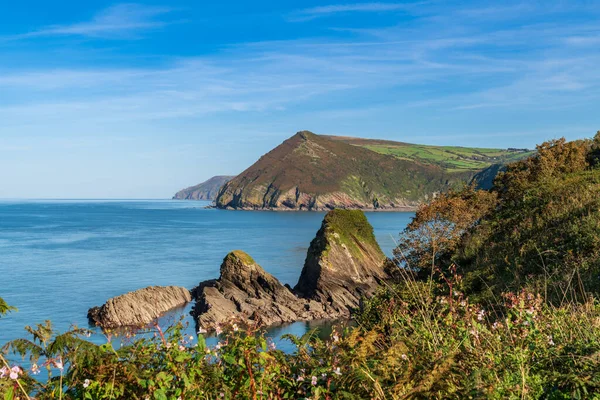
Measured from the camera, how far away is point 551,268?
47.2ft

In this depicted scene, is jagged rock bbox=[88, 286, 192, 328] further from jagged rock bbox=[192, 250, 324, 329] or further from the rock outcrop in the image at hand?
jagged rock bbox=[192, 250, 324, 329]

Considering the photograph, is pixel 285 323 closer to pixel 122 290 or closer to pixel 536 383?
pixel 122 290

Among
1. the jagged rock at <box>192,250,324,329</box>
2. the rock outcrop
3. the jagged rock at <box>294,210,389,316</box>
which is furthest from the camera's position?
the jagged rock at <box>294,210,389,316</box>

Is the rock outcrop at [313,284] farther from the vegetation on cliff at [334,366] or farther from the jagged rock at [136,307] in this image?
the vegetation on cliff at [334,366]

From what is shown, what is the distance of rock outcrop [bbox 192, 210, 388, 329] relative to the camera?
46.6 meters

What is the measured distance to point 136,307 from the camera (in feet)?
149

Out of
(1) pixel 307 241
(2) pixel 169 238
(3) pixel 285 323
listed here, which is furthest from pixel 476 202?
(2) pixel 169 238

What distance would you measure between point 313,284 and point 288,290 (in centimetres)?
256

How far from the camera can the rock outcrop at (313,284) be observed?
46594 millimetres

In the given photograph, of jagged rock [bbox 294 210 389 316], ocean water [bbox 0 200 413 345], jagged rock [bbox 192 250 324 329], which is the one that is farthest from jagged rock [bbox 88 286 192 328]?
jagged rock [bbox 294 210 389 316]

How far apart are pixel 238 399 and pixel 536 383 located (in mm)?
2593

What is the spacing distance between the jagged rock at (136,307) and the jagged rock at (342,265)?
487 inches

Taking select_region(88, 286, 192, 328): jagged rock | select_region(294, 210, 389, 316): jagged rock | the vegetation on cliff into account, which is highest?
the vegetation on cliff

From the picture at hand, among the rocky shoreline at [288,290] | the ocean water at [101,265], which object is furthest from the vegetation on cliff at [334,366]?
the rocky shoreline at [288,290]
